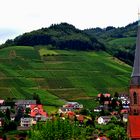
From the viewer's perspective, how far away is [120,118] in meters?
129

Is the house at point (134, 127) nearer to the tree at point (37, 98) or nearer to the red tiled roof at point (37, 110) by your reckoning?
the red tiled roof at point (37, 110)

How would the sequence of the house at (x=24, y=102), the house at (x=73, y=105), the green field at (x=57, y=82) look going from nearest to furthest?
1. the house at (x=73, y=105)
2. the house at (x=24, y=102)
3. the green field at (x=57, y=82)

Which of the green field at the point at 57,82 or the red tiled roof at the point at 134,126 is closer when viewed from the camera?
the red tiled roof at the point at 134,126

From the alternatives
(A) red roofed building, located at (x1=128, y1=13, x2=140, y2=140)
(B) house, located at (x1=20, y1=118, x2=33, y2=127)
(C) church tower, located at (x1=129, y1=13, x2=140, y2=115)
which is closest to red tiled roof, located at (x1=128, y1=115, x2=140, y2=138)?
(A) red roofed building, located at (x1=128, y1=13, x2=140, y2=140)

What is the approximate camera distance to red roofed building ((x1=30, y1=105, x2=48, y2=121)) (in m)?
135

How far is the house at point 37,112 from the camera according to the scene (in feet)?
443

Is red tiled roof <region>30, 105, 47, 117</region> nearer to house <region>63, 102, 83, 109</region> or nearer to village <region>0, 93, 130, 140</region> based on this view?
village <region>0, 93, 130, 140</region>

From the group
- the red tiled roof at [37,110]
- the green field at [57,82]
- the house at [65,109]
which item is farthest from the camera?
the green field at [57,82]

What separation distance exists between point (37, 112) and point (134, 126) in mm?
79212

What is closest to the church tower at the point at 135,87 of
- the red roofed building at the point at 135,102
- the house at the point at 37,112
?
the red roofed building at the point at 135,102

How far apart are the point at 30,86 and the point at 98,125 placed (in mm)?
55511

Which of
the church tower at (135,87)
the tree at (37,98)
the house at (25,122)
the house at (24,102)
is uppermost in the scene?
the church tower at (135,87)

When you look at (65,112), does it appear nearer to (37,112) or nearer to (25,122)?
(37,112)

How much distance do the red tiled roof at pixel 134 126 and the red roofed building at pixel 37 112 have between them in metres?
69.3
